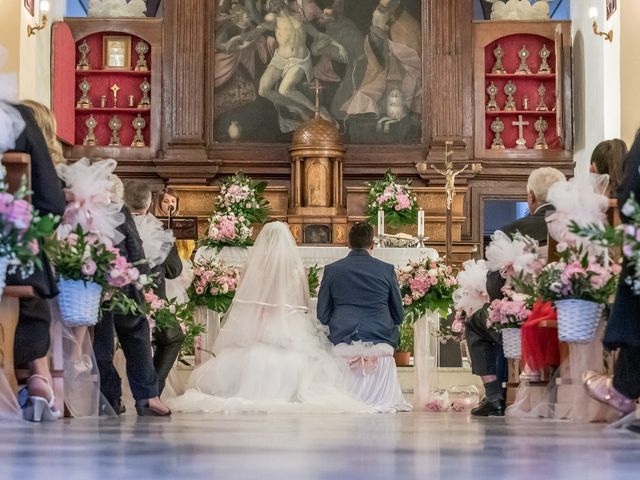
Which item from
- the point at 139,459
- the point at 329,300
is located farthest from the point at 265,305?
the point at 139,459

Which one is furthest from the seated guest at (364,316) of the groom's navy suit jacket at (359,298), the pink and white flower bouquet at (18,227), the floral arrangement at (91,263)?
the pink and white flower bouquet at (18,227)

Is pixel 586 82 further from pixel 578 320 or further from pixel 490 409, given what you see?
pixel 578 320

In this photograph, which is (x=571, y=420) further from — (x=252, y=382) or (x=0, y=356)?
(x=252, y=382)

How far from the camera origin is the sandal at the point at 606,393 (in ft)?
19.6

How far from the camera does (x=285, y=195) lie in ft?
55.7

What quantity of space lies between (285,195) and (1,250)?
12340mm

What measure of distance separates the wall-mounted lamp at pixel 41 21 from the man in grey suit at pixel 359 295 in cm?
700

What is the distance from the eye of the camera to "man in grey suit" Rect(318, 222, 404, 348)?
10.0m

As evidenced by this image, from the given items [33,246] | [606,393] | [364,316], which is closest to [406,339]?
[364,316]

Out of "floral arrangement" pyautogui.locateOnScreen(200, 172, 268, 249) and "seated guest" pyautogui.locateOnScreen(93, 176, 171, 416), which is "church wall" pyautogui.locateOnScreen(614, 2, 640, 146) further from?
"seated guest" pyautogui.locateOnScreen(93, 176, 171, 416)

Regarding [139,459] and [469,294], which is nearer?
[139,459]

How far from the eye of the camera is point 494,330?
8.85 metres

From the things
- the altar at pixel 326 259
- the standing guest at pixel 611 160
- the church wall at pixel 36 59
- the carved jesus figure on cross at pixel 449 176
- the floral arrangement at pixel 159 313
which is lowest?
the floral arrangement at pixel 159 313

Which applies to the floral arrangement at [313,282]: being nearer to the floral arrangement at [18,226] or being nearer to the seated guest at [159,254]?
the seated guest at [159,254]
